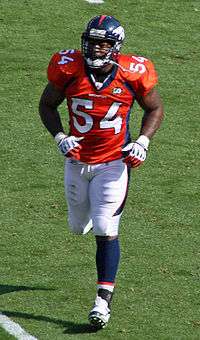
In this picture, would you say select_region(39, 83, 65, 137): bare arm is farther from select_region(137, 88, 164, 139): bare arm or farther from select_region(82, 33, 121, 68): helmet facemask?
select_region(137, 88, 164, 139): bare arm

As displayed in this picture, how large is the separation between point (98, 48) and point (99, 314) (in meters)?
1.70

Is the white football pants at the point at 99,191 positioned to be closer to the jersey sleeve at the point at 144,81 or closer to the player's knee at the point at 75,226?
the player's knee at the point at 75,226

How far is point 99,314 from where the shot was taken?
716cm

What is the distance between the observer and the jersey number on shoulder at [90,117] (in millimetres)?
7398

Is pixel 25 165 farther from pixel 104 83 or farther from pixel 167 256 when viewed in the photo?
pixel 104 83

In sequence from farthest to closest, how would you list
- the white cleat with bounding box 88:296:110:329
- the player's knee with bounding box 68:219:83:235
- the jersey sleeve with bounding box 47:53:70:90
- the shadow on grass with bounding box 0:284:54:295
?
the shadow on grass with bounding box 0:284:54:295
the player's knee with bounding box 68:219:83:235
the jersey sleeve with bounding box 47:53:70:90
the white cleat with bounding box 88:296:110:329

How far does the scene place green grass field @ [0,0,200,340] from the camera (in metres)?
7.57

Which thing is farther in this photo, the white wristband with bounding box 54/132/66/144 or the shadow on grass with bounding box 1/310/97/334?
the white wristband with bounding box 54/132/66/144

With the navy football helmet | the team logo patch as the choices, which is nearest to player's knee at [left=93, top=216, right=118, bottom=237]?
the team logo patch

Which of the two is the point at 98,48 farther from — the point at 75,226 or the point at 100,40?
the point at 75,226

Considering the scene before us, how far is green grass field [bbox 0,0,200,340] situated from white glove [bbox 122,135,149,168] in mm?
1043

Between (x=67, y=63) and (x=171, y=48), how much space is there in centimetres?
581

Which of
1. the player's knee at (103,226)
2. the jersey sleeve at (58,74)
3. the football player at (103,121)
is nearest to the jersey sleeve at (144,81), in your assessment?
the football player at (103,121)

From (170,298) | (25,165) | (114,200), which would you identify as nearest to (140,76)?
(114,200)
